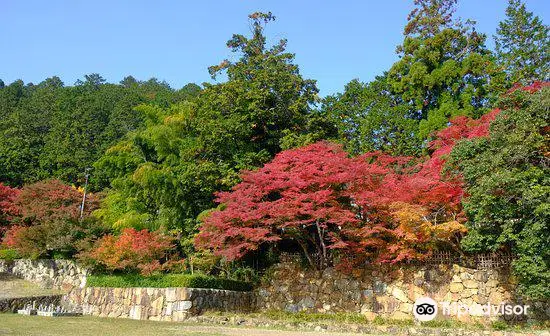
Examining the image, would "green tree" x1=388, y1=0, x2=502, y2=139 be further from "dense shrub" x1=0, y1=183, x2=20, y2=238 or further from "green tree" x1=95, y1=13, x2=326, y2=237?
"dense shrub" x1=0, y1=183, x2=20, y2=238

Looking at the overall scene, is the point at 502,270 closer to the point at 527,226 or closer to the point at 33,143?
the point at 527,226

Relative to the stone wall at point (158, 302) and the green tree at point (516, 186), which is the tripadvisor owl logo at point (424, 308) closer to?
the green tree at point (516, 186)

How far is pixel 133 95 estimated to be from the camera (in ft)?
144

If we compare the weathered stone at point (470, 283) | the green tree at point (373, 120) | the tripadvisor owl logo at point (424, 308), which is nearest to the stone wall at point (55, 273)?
the green tree at point (373, 120)

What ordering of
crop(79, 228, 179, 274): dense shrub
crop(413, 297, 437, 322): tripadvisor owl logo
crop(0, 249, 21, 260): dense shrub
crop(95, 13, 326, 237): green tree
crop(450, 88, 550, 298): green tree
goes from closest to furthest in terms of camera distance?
crop(450, 88, 550, 298): green tree, crop(413, 297, 437, 322): tripadvisor owl logo, crop(79, 228, 179, 274): dense shrub, crop(95, 13, 326, 237): green tree, crop(0, 249, 21, 260): dense shrub

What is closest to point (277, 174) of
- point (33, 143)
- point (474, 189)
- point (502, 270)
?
point (474, 189)

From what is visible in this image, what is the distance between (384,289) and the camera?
55.3 feet

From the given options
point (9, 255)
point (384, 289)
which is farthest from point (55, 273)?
point (384, 289)

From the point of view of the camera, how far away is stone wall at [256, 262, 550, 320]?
15.3m

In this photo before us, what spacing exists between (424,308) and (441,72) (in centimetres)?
1165

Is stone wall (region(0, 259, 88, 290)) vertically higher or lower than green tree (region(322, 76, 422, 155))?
lower

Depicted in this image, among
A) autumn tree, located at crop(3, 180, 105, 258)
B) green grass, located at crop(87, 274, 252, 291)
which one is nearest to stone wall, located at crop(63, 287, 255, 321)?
green grass, located at crop(87, 274, 252, 291)

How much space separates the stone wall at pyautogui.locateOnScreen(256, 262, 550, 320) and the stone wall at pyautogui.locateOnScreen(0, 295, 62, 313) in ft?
28.3

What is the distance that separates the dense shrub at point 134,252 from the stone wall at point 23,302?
2653mm
